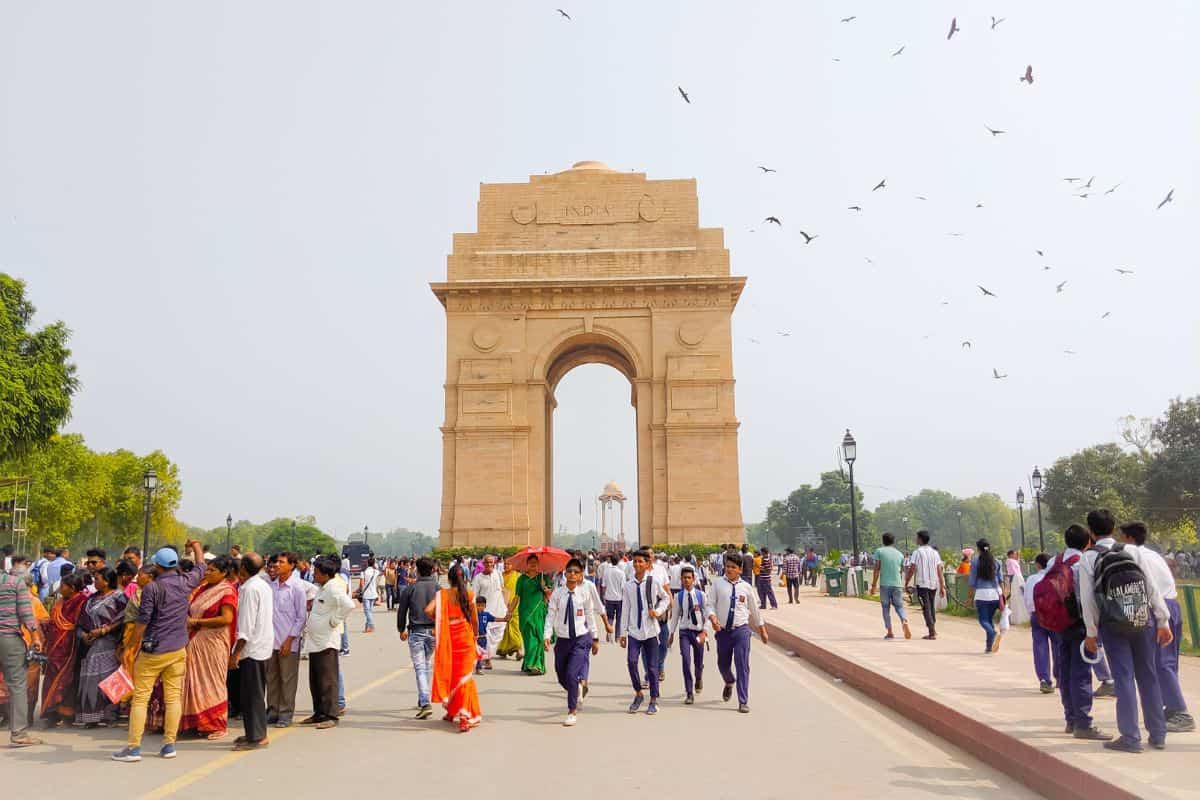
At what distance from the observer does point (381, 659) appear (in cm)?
1324

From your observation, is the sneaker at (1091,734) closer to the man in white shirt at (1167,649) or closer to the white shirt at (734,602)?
the man in white shirt at (1167,649)

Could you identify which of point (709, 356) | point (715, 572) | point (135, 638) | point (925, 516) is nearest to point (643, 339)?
point (709, 356)

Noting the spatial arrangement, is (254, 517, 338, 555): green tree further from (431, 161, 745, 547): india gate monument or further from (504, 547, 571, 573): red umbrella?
(504, 547, 571, 573): red umbrella

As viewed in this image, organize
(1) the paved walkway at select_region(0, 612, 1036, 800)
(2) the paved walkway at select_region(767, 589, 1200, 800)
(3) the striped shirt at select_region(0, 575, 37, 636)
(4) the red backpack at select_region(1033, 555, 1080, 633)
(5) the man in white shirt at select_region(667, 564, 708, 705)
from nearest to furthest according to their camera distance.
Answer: (2) the paved walkway at select_region(767, 589, 1200, 800) → (1) the paved walkway at select_region(0, 612, 1036, 800) → (4) the red backpack at select_region(1033, 555, 1080, 633) → (3) the striped shirt at select_region(0, 575, 37, 636) → (5) the man in white shirt at select_region(667, 564, 708, 705)

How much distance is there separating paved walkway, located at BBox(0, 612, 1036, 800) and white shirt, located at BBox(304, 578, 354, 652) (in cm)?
74

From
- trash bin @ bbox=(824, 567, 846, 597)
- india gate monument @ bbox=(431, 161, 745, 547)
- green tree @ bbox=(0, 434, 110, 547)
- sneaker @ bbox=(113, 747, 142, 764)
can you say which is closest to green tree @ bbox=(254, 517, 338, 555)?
green tree @ bbox=(0, 434, 110, 547)

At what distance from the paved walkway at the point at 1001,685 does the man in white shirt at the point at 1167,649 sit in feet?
0.66

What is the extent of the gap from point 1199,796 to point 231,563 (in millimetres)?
6889

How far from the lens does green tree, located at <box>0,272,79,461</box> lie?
94.2ft

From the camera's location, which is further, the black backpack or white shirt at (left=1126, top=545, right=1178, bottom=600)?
white shirt at (left=1126, top=545, right=1178, bottom=600)

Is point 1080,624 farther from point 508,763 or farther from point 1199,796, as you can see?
point 508,763

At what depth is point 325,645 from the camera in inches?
320

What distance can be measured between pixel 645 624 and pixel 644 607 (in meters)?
0.16

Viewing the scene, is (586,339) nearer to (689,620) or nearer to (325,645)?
(689,620)
